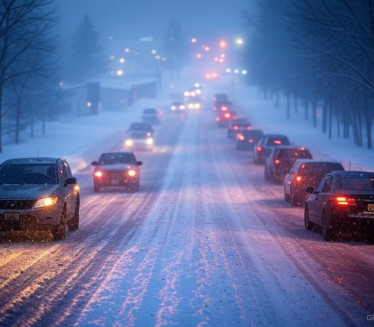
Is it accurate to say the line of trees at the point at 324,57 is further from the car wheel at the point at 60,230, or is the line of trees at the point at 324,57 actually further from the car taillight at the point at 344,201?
the car wheel at the point at 60,230

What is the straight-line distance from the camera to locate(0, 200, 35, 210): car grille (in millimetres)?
14297

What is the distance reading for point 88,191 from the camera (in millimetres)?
28688

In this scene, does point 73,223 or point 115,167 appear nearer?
point 73,223

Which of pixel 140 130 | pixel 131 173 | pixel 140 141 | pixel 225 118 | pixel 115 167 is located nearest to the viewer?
pixel 131 173

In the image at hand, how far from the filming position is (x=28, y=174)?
53.0 feet

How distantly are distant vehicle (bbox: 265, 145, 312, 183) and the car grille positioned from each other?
58.6 feet

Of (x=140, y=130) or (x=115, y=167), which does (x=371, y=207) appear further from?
(x=140, y=130)

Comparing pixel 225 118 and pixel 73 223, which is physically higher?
pixel 225 118

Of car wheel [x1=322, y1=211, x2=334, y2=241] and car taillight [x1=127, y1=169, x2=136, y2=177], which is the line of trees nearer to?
car taillight [x1=127, y1=169, x2=136, y2=177]

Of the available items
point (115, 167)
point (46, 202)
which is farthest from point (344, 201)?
point (115, 167)

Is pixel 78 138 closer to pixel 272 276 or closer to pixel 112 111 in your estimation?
pixel 112 111

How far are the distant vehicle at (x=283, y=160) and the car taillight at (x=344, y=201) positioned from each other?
52.0 feet

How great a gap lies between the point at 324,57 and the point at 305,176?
25361 millimetres

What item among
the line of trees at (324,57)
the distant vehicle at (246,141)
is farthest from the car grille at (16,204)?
the distant vehicle at (246,141)
